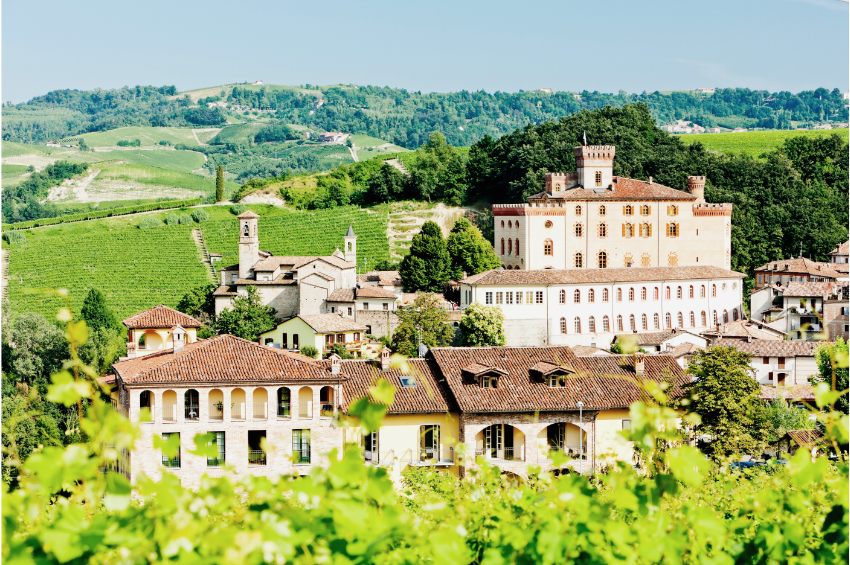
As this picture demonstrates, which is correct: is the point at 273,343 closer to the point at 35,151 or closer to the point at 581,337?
the point at 581,337

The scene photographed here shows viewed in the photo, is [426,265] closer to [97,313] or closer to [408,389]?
[97,313]

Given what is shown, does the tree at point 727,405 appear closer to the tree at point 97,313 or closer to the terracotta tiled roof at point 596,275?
the terracotta tiled roof at point 596,275

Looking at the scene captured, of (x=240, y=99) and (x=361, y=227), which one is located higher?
(x=240, y=99)

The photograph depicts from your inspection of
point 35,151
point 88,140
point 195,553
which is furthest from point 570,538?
point 88,140

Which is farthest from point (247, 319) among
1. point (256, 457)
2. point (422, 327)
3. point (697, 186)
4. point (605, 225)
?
point (697, 186)

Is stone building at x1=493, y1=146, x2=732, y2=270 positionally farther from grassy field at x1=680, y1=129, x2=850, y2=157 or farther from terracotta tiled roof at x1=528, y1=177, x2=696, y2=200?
grassy field at x1=680, y1=129, x2=850, y2=157

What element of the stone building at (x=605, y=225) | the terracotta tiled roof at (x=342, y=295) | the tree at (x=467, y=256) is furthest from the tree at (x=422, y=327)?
the stone building at (x=605, y=225)

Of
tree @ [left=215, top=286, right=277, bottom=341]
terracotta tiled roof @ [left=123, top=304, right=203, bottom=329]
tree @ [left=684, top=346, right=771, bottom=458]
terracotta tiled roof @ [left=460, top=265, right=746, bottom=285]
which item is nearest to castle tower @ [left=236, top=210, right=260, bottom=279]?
tree @ [left=215, top=286, right=277, bottom=341]
